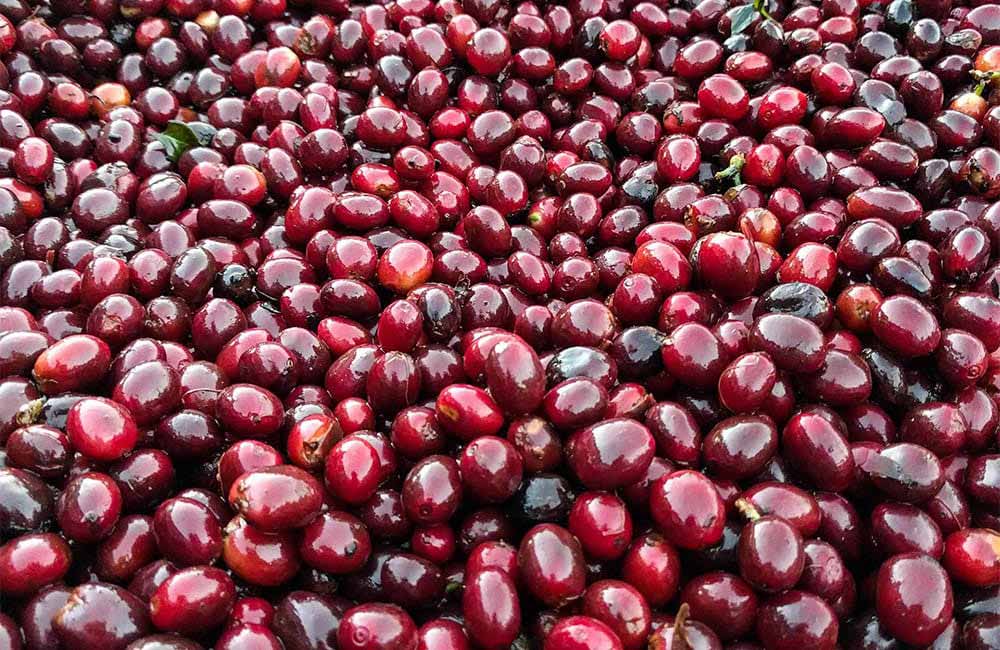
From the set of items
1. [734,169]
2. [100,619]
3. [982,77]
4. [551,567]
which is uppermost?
[982,77]

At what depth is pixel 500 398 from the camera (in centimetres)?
215

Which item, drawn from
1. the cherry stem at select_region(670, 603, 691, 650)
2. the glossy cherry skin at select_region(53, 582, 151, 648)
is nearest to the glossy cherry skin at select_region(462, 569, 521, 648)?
the cherry stem at select_region(670, 603, 691, 650)

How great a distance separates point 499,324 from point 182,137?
1.69 meters

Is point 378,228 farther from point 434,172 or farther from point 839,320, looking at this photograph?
point 839,320

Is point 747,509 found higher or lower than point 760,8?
lower

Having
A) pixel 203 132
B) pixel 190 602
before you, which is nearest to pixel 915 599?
pixel 190 602

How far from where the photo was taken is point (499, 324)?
8.60 ft

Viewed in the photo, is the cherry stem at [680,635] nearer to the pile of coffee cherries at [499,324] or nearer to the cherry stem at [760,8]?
the pile of coffee cherries at [499,324]

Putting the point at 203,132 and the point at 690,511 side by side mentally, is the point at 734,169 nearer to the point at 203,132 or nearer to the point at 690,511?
the point at 690,511

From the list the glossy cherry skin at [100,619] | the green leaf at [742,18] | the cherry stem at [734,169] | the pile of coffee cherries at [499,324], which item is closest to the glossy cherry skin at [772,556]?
the pile of coffee cherries at [499,324]

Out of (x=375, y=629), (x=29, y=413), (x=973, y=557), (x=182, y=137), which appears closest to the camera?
(x=375, y=629)

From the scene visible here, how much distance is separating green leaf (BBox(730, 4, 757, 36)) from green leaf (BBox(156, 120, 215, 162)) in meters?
2.28

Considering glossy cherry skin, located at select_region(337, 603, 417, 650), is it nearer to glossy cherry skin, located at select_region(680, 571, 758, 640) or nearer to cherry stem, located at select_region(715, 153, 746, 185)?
glossy cherry skin, located at select_region(680, 571, 758, 640)

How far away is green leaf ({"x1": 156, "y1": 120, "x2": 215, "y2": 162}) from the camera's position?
3314 millimetres
